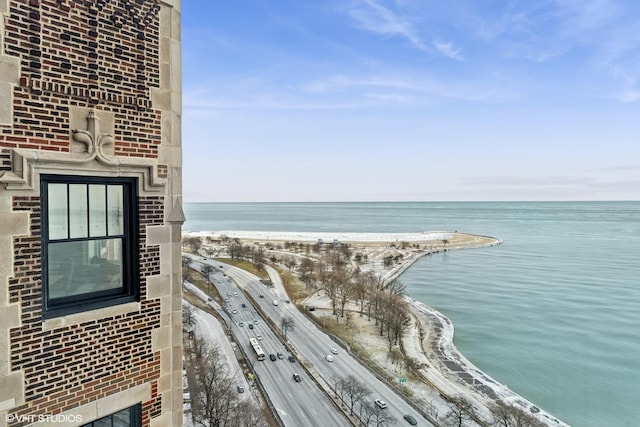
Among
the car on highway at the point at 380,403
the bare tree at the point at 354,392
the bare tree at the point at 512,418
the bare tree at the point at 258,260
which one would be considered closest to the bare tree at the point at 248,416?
the bare tree at the point at 354,392

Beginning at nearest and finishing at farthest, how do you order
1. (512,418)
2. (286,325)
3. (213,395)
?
(512,418), (213,395), (286,325)

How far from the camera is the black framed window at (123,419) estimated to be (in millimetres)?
4941

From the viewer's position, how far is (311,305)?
61.9 metres

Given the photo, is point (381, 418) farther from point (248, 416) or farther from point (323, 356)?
point (323, 356)

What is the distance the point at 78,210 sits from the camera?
4.76 meters

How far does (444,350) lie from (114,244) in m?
45.7

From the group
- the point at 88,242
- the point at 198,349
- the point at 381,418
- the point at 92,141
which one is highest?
the point at 92,141

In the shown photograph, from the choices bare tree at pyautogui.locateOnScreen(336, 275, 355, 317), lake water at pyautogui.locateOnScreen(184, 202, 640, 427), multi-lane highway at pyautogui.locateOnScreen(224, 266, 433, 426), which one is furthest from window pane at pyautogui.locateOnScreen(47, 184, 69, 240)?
bare tree at pyautogui.locateOnScreen(336, 275, 355, 317)

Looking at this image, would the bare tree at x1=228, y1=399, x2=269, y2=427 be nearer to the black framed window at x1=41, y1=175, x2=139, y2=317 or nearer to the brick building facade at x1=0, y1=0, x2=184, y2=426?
Result: the brick building facade at x1=0, y1=0, x2=184, y2=426

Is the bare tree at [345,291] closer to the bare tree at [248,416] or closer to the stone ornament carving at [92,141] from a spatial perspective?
the bare tree at [248,416]

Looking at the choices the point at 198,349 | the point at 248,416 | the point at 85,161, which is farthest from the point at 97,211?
the point at 198,349

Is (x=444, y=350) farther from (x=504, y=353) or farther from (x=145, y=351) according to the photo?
(x=145, y=351)

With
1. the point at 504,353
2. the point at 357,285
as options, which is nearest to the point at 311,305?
the point at 357,285

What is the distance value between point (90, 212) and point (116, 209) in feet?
1.06
